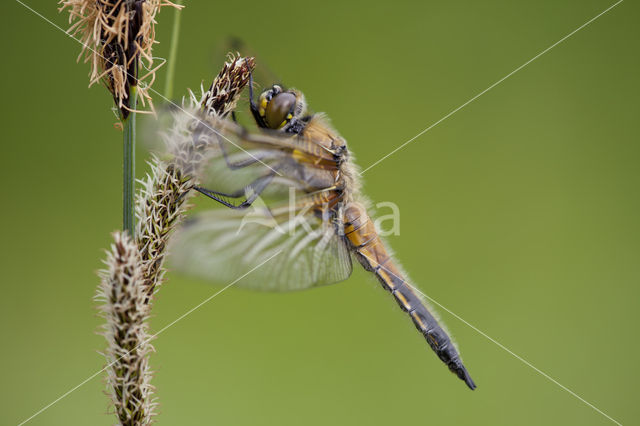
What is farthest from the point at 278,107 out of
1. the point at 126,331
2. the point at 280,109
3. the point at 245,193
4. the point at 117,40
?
the point at 126,331

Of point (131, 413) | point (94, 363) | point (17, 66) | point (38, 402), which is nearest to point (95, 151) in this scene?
point (17, 66)

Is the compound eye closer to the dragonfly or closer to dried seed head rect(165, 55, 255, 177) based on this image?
the dragonfly

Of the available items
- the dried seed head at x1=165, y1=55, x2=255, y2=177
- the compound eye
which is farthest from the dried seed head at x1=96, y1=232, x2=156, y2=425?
the compound eye

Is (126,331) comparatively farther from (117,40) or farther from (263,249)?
(263,249)

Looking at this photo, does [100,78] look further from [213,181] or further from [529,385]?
[529,385]

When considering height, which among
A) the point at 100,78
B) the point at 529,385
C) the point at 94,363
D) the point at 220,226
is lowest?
the point at 529,385

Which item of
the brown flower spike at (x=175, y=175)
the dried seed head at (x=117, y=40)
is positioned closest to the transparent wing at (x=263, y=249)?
the brown flower spike at (x=175, y=175)
